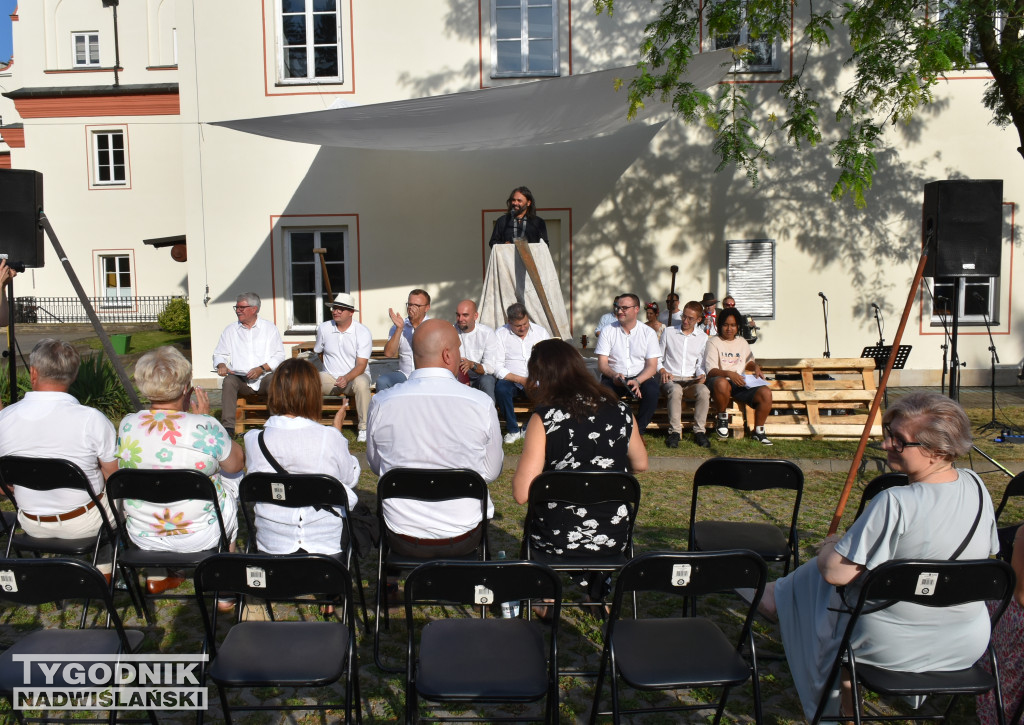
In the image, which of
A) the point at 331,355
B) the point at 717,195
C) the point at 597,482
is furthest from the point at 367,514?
the point at 717,195

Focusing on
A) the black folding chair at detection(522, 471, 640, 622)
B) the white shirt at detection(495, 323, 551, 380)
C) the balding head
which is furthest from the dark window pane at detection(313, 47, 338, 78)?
the black folding chair at detection(522, 471, 640, 622)

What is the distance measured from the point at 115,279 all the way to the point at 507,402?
1776cm

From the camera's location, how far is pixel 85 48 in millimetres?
22766

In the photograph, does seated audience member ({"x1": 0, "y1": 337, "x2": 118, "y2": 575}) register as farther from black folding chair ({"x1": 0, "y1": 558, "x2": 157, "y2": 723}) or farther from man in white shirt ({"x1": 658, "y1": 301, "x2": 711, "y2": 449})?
man in white shirt ({"x1": 658, "y1": 301, "x2": 711, "y2": 449})

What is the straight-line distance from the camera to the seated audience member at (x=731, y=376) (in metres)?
7.30

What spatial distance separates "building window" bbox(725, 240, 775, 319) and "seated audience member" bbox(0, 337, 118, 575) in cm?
857

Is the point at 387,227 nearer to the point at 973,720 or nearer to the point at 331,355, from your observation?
the point at 331,355

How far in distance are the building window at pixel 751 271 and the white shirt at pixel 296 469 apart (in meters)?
8.19

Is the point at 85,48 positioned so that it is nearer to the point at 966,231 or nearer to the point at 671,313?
the point at 671,313

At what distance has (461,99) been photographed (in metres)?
8.00

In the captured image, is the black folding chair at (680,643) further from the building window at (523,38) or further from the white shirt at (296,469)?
the building window at (523,38)

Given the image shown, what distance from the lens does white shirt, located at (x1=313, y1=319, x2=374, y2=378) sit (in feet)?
25.3

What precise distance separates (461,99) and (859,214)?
567cm

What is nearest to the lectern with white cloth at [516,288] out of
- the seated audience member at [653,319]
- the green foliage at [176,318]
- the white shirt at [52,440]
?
the seated audience member at [653,319]
